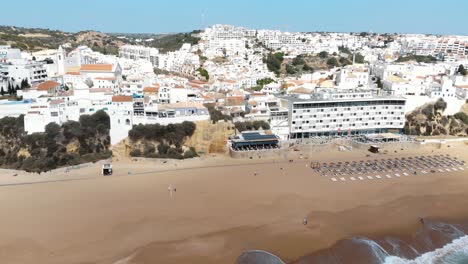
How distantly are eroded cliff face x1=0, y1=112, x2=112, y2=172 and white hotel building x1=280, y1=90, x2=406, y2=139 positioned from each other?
16.3 meters

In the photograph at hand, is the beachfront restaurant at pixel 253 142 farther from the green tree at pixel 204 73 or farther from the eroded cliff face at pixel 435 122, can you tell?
the green tree at pixel 204 73

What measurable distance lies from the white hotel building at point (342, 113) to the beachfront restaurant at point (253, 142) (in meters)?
3.83

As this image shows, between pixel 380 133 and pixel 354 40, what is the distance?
233 ft

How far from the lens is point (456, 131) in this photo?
38.6 meters

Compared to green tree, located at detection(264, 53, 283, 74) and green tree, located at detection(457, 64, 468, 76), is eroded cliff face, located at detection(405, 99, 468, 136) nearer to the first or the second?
green tree, located at detection(457, 64, 468, 76)

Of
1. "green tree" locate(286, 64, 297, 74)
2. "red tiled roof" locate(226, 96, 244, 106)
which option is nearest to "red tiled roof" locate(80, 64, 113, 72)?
"red tiled roof" locate(226, 96, 244, 106)

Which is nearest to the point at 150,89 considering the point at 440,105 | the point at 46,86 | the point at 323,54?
the point at 46,86

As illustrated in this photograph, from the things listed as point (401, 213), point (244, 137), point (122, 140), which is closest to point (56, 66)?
point (122, 140)

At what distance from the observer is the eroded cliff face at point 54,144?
2670 cm

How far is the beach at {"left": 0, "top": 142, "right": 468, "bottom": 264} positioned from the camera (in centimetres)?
1689

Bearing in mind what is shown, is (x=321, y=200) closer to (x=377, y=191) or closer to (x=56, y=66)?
(x=377, y=191)

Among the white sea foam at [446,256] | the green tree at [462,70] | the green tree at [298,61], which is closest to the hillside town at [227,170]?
the white sea foam at [446,256]

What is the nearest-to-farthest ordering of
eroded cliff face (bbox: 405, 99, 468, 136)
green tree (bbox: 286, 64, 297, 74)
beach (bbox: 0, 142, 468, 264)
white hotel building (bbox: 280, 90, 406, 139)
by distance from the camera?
beach (bbox: 0, 142, 468, 264) → white hotel building (bbox: 280, 90, 406, 139) → eroded cliff face (bbox: 405, 99, 468, 136) → green tree (bbox: 286, 64, 297, 74)

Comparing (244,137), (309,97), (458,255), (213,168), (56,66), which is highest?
(56,66)
